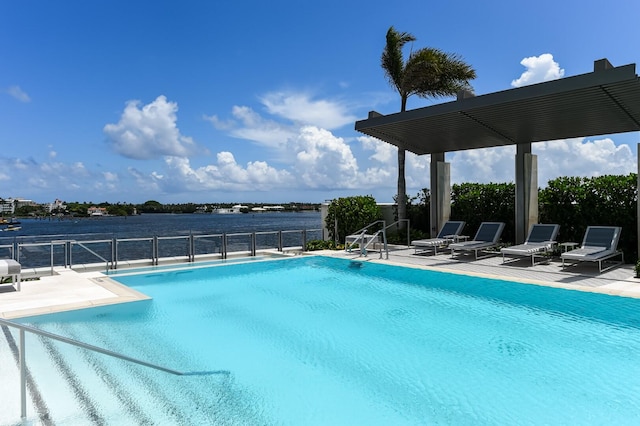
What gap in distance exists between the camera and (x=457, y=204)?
16.6 m

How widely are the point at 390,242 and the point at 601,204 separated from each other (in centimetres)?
727

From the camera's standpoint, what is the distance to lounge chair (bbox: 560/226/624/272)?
Answer: 33.6ft

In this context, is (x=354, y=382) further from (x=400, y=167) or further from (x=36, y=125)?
(x=36, y=125)

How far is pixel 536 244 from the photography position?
39.6 ft

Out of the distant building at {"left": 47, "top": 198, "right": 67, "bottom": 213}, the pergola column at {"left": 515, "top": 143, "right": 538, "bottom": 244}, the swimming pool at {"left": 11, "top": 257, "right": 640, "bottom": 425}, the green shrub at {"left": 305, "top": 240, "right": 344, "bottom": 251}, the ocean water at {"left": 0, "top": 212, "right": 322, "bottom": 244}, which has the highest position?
the distant building at {"left": 47, "top": 198, "right": 67, "bottom": 213}

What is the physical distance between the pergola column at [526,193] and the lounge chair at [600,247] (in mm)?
2085

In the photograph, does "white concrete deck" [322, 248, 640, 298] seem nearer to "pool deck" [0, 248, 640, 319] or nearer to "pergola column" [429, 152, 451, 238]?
"pool deck" [0, 248, 640, 319]

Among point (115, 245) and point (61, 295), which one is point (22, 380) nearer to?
point (61, 295)

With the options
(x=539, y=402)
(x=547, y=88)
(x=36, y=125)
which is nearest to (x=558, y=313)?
(x=539, y=402)

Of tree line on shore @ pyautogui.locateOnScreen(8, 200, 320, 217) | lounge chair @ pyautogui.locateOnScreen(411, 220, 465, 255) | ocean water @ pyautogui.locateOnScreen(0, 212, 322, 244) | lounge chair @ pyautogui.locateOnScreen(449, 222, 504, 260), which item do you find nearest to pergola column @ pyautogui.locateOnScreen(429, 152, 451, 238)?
lounge chair @ pyautogui.locateOnScreen(411, 220, 465, 255)

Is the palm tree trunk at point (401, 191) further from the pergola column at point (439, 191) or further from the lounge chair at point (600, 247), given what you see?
the lounge chair at point (600, 247)

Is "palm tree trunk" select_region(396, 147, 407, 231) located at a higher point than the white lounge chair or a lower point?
higher

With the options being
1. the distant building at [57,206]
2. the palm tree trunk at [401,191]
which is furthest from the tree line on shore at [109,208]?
the palm tree trunk at [401,191]

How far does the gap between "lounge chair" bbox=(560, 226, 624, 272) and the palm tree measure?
24.4 feet
